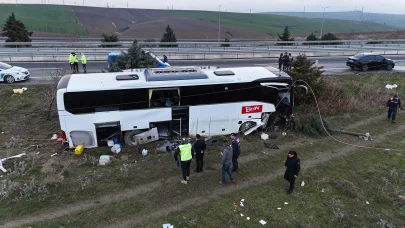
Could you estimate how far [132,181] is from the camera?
10.4m

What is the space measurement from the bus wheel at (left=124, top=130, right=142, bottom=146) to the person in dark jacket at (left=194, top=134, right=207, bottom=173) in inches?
135

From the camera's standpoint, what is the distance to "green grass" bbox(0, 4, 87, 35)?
263ft

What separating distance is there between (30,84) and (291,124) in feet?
56.5

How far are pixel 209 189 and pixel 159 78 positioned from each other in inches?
202

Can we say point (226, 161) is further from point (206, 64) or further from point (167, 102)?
point (206, 64)

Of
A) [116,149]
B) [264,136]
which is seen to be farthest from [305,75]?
[116,149]

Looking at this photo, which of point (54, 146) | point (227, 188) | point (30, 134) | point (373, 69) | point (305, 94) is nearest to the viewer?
point (227, 188)

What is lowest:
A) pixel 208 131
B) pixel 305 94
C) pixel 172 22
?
pixel 208 131

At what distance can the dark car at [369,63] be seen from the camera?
26.6 m

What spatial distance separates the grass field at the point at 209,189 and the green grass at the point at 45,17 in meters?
70.7

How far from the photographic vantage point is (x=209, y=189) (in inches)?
396

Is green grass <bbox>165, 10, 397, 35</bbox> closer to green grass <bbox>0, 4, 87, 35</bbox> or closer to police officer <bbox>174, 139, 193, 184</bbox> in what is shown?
green grass <bbox>0, 4, 87, 35</bbox>

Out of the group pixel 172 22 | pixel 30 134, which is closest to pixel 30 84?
pixel 30 134

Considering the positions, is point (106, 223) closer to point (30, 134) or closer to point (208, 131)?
point (208, 131)
